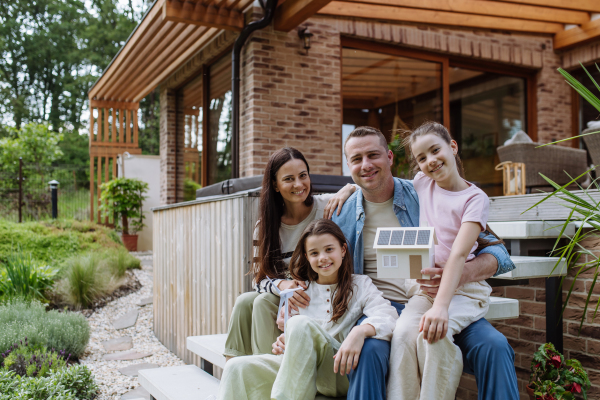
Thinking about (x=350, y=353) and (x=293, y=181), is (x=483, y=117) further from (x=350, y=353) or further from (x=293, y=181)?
(x=350, y=353)

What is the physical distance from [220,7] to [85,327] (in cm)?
350

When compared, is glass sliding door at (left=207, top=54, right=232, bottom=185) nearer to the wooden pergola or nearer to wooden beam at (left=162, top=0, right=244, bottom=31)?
the wooden pergola

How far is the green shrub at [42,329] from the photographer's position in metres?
3.37

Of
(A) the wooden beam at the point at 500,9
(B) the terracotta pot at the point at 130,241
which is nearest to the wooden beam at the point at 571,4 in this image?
(A) the wooden beam at the point at 500,9

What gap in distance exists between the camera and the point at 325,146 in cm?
549

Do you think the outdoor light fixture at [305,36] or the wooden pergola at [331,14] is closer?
the wooden pergola at [331,14]

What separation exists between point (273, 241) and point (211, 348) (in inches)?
26.7

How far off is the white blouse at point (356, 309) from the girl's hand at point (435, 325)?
15 centimetres

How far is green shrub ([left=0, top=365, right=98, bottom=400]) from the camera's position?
259 centimetres

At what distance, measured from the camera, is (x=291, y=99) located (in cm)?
539

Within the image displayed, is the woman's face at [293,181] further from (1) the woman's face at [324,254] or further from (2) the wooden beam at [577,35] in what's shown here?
(2) the wooden beam at [577,35]

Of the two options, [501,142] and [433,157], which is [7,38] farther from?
[433,157]

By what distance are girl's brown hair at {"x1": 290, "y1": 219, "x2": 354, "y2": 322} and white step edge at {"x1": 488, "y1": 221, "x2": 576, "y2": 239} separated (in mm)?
953

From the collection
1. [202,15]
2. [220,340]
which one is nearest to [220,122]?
[202,15]
